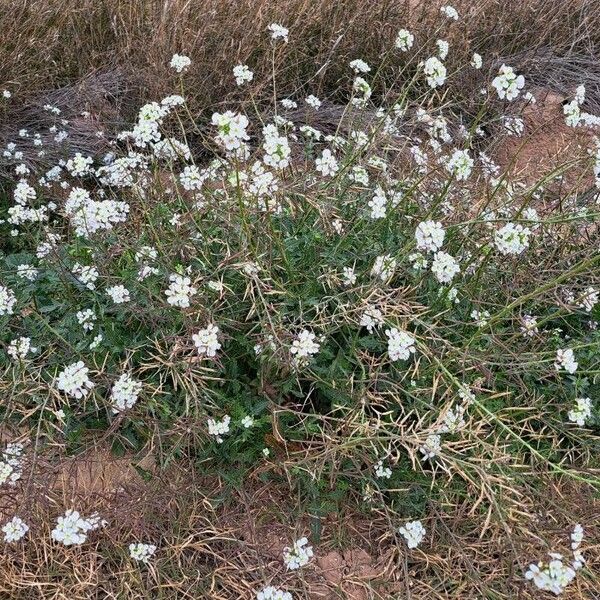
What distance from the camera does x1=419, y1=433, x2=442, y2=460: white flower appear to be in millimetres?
1852

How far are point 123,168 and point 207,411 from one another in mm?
1039

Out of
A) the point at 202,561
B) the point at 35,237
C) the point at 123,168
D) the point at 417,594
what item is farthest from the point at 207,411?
the point at 35,237

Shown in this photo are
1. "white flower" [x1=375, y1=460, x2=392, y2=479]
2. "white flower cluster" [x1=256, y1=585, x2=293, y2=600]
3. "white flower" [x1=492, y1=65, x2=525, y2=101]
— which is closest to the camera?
"white flower cluster" [x1=256, y1=585, x2=293, y2=600]

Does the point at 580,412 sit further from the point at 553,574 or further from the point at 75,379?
the point at 75,379

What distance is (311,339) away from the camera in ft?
6.23

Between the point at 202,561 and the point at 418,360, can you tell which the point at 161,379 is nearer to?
the point at 202,561

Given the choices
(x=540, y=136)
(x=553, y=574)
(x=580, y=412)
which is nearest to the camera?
(x=553, y=574)

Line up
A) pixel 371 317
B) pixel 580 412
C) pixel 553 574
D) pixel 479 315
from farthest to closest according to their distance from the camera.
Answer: pixel 479 315, pixel 580 412, pixel 371 317, pixel 553 574

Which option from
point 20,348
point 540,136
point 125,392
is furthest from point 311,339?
point 540,136

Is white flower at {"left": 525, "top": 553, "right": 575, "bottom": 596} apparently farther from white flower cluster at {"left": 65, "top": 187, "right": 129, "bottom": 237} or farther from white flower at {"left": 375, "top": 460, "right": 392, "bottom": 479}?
A: white flower cluster at {"left": 65, "top": 187, "right": 129, "bottom": 237}

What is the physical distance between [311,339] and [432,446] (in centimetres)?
46

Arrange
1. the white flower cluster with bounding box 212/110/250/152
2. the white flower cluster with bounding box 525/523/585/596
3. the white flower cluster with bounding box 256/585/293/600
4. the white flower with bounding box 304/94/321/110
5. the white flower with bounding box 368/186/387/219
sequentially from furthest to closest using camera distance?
1. the white flower with bounding box 304/94/321/110
2. the white flower with bounding box 368/186/387/219
3. the white flower cluster with bounding box 256/585/293/600
4. the white flower cluster with bounding box 212/110/250/152
5. the white flower cluster with bounding box 525/523/585/596

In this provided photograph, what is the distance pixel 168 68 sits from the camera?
3396mm

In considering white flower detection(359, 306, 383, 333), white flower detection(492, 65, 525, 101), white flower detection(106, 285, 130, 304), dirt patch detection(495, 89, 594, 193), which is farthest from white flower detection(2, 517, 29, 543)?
dirt patch detection(495, 89, 594, 193)
